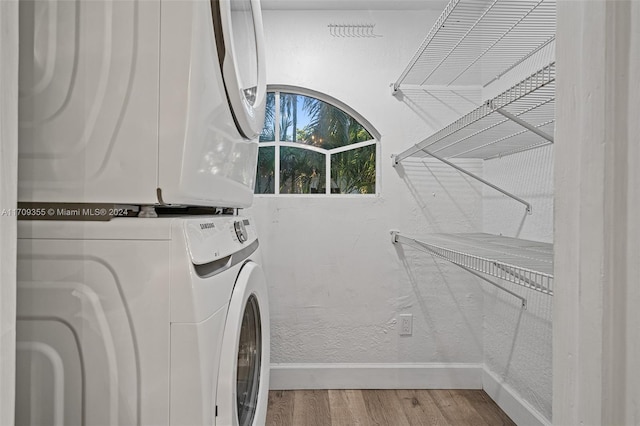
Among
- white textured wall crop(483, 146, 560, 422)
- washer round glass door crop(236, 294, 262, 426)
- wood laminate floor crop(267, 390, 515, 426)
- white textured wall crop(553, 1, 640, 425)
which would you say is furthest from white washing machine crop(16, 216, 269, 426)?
white textured wall crop(483, 146, 560, 422)

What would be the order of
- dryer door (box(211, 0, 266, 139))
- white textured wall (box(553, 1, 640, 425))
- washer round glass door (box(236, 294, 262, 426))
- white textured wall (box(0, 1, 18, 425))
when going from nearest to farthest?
1. white textured wall (box(553, 1, 640, 425))
2. white textured wall (box(0, 1, 18, 425))
3. dryer door (box(211, 0, 266, 139))
4. washer round glass door (box(236, 294, 262, 426))

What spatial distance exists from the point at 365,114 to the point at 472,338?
1.30 m

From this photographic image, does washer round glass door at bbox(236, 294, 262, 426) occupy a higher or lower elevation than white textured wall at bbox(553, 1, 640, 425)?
lower

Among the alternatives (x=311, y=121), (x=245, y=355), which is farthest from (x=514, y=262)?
(x=311, y=121)

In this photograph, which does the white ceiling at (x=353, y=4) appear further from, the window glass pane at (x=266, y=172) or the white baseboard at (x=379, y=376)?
the white baseboard at (x=379, y=376)

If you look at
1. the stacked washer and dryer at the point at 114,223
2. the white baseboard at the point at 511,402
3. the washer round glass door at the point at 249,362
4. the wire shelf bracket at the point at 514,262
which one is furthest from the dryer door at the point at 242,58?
the white baseboard at the point at 511,402

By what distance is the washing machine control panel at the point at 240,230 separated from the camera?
1115mm

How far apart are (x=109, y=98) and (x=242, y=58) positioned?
0.39 metres

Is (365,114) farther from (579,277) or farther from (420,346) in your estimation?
(579,277)

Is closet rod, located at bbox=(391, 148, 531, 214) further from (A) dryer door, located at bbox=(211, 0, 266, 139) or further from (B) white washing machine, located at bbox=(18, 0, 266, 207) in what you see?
(B) white washing machine, located at bbox=(18, 0, 266, 207)

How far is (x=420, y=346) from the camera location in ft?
7.57

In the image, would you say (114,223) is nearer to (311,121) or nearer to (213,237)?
(213,237)

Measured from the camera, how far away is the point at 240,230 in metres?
1.15

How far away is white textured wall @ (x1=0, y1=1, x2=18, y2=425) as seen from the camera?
24.1 inches
